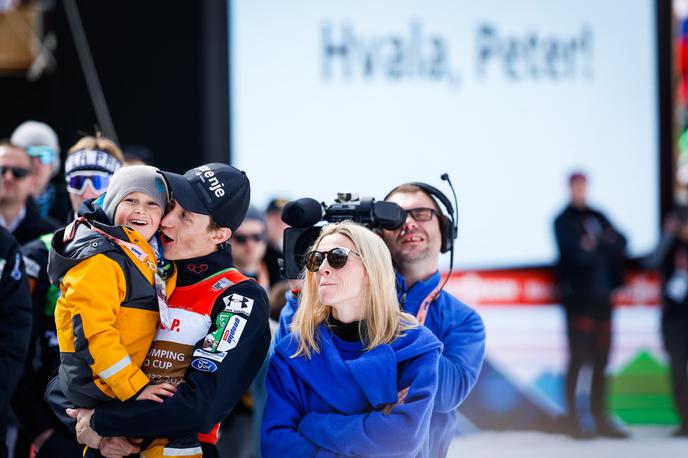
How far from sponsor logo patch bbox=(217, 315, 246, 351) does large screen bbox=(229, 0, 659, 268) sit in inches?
150

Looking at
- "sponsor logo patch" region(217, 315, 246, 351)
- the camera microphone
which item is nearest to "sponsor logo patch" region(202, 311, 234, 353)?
"sponsor logo patch" region(217, 315, 246, 351)

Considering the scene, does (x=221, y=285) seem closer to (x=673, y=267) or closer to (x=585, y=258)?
(x=585, y=258)

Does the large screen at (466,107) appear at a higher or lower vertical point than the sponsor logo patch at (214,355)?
higher

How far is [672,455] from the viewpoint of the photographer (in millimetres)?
6070

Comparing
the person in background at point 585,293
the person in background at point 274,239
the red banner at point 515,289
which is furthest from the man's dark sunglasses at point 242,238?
the person in background at point 585,293

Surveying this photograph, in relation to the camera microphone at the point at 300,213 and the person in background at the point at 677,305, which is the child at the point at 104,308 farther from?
the person in background at the point at 677,305

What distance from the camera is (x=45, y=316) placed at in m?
3.04

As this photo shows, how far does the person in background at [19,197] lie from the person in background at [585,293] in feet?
12.9

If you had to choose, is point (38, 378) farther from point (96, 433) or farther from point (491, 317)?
point (491, 317)

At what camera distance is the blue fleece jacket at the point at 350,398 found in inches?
92.4

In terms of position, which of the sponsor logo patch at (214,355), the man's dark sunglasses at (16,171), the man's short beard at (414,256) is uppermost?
the man's dark sunglasses at (16,171)

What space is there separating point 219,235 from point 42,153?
168 centimetres

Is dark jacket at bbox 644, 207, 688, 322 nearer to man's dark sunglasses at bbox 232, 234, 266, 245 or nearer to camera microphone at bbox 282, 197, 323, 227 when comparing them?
man's dark sunglasses at bbox 232, 234, 266, 245

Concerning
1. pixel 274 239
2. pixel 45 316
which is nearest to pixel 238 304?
pixel 45 316
